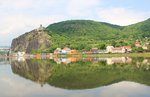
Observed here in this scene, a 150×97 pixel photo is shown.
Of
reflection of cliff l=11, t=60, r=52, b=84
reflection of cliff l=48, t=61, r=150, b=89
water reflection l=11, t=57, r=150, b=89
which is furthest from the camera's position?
reflection of cliff l=11, t=60, r=52, b=84

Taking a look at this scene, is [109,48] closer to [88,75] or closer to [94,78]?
[88,75]

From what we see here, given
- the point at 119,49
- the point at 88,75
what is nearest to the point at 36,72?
the point at 88,75

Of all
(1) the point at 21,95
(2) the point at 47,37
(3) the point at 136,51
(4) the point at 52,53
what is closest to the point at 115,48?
(3) the point at 136,51

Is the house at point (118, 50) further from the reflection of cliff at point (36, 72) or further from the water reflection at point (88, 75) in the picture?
the water reflection at point (88, 75)

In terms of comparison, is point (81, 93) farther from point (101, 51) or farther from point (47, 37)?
point (47, 37)

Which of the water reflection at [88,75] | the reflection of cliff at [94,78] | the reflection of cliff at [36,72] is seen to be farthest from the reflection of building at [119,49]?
the reflection of cliff at [94,78]

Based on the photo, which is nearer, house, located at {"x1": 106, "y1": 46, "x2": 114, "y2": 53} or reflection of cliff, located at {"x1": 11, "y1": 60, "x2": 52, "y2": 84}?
reflection of cliff, located at {"x1": 11, "y1": 60, "x2": 52, "y2": 84}

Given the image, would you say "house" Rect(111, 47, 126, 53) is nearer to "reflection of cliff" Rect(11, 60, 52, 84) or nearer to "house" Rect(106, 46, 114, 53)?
"house" Rect(106, 46, 114, 53)

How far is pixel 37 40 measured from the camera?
197m

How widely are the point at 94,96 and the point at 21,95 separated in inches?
249

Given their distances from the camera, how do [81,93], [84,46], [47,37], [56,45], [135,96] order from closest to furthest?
1. [135,96]
2. [81,93]
3. [84,46]
4. [56,45]
5. [47,37]

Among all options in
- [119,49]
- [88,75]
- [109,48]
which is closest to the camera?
[88,75]

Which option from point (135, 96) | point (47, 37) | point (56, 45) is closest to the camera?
point (135, 96)

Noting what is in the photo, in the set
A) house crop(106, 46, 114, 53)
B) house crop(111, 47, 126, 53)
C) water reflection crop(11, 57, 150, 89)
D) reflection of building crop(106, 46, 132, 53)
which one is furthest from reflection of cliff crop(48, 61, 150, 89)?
house crop(106, 46, 114, 53)
